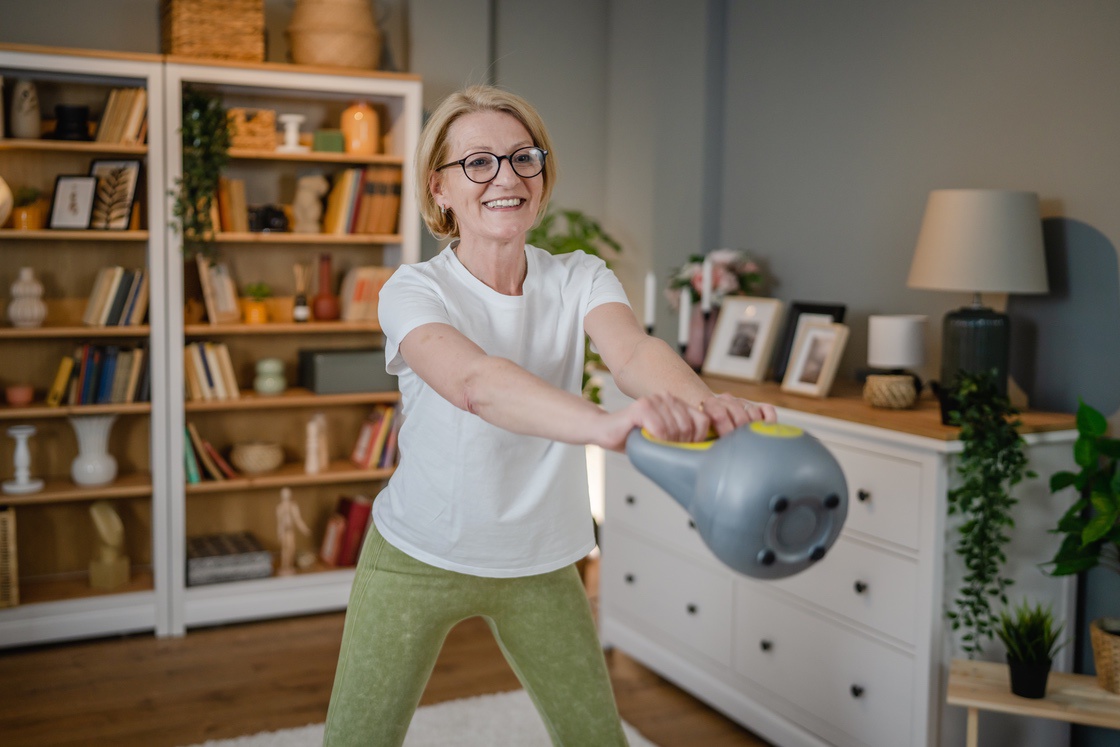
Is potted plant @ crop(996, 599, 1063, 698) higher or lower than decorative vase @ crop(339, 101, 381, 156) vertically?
lower

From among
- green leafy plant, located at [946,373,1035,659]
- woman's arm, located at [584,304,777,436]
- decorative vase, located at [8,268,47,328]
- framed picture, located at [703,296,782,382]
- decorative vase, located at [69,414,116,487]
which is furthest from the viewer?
decorative vase, located at [69,414,116,487]

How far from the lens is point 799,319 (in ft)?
10.8

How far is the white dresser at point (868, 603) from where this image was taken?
2318 millimetres

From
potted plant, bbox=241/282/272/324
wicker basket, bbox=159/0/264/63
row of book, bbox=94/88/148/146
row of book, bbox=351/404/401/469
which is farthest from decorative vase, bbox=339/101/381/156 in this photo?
row of book, bbox=351/404/401/469

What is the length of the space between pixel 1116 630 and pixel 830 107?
184cm

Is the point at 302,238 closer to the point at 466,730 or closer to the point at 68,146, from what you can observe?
→ the point at 68,146

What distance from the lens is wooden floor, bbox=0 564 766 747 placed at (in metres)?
2.89

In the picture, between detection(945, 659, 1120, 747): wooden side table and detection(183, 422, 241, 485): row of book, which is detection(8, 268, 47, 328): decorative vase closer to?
detection(183, 422, 241, 485): row of book

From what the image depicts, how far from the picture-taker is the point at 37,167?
3.66 meters

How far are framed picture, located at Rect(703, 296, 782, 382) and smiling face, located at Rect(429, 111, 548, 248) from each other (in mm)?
1740

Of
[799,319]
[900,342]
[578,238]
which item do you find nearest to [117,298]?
[578,238]

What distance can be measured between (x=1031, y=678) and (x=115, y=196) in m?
3.11

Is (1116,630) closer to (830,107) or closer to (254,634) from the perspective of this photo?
(830,107)

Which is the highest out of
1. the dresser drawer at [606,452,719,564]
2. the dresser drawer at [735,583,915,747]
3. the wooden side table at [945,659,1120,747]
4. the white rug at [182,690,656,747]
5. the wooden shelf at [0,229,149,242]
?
the wooden shelf at [0,229,149,242]
